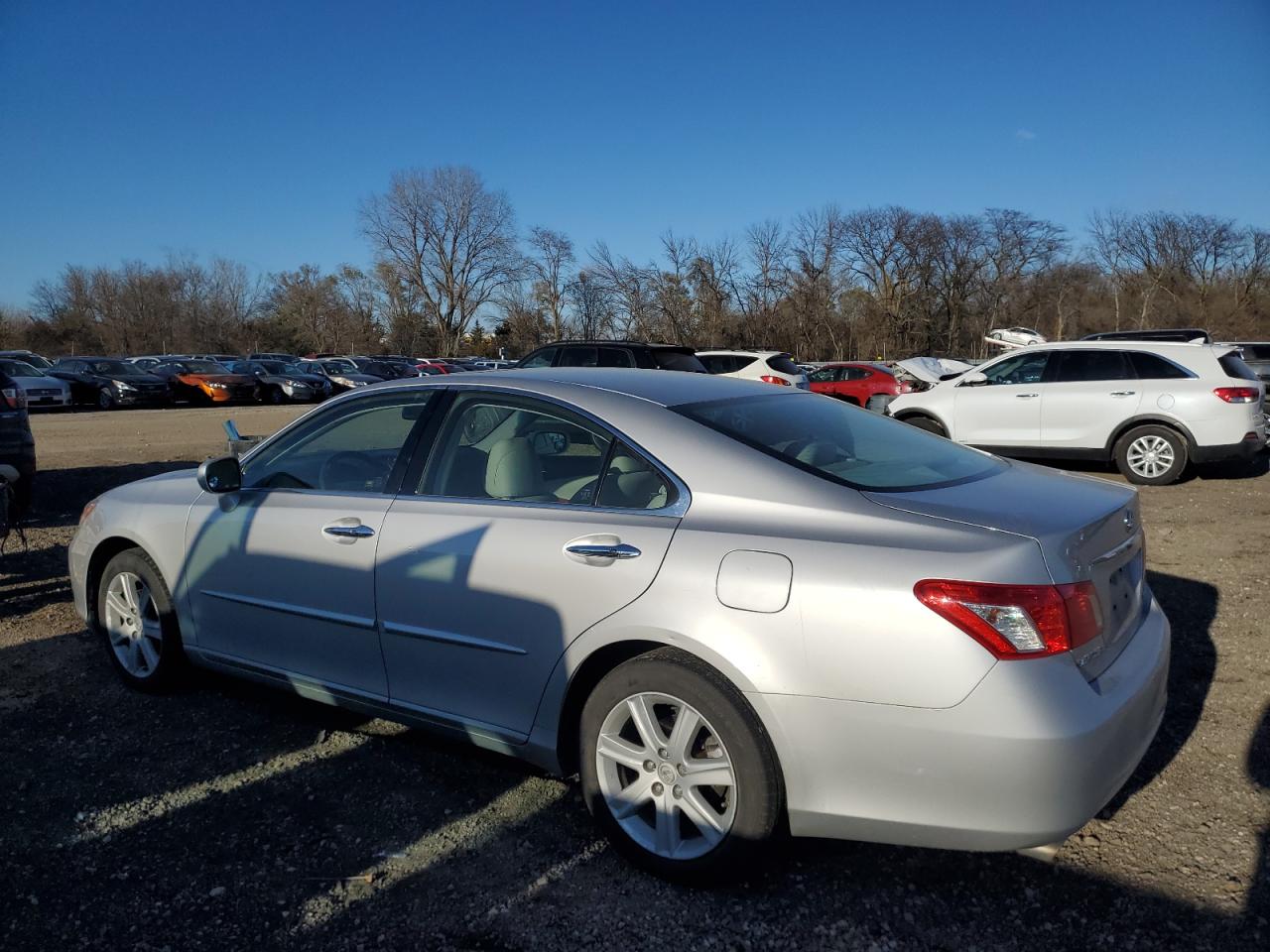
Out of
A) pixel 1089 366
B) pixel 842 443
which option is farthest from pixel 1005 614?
pixel 1089 366

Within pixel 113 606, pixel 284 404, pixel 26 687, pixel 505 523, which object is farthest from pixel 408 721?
pixel 284 404

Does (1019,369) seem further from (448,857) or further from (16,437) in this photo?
(16,437)

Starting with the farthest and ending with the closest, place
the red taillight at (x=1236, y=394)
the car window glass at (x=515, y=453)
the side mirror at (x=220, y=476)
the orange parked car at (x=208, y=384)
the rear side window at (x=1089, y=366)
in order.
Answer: the orange parked car at (x=208, y=384) < the rear side window at (x=1089, y=366) < the red taillight at (x=1236, y=394) < the side mirror at (x=220, y=476) < the car window glass at (x=515, y=453)

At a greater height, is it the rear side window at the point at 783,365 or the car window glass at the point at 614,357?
the car window glass at the point at 614,357

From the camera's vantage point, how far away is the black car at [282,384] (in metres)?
33.0

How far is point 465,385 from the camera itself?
11.3ft

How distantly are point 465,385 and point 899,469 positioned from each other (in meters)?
1.63

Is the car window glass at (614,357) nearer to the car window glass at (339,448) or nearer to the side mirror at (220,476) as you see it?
the car window glass at (339,448)

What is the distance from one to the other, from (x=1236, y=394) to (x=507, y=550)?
9710mm

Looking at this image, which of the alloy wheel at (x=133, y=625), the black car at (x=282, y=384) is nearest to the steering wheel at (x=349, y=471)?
the alloy wheel at (x=133, y=625)

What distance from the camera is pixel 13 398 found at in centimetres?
779

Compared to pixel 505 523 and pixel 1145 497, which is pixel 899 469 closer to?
pixel 505 523

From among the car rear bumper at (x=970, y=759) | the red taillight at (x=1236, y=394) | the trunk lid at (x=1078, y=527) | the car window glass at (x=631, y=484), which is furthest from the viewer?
the red taillight at (x=1236, y=394)

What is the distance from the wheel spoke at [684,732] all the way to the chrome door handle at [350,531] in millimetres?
1384
